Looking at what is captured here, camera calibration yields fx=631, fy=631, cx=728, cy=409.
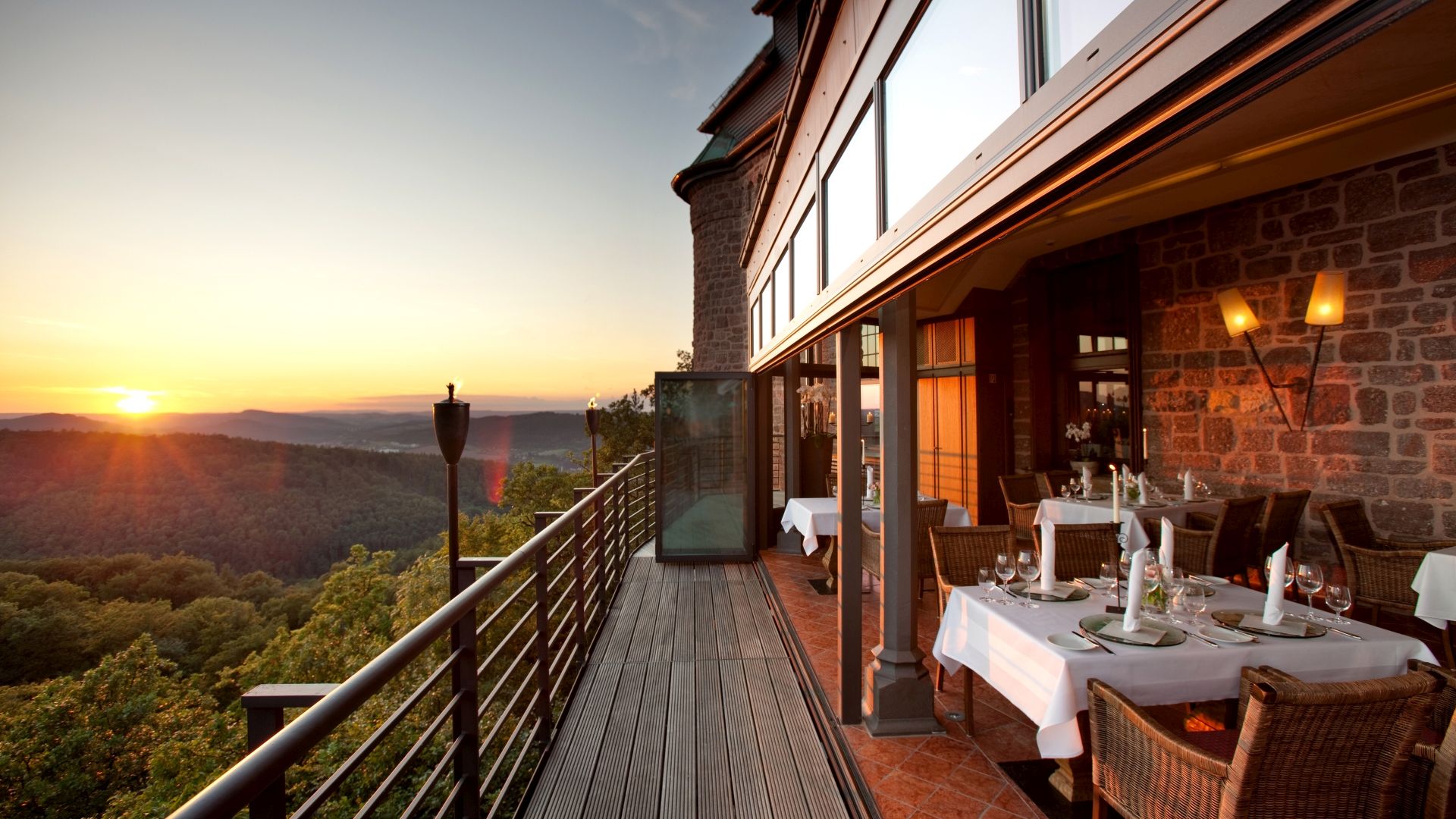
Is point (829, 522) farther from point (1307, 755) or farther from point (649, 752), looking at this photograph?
point (1307, 755)

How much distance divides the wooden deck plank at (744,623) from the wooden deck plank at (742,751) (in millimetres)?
325

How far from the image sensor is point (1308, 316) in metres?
4.59

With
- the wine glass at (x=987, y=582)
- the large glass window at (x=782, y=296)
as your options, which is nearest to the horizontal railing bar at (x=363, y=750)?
the wine glass at (x=987, y=582)

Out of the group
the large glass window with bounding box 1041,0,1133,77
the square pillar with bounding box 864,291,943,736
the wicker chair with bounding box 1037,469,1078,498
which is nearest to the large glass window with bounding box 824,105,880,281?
the square pillar with bounding box 864,291,943,736

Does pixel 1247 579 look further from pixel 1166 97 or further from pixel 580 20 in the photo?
pixel 580 20

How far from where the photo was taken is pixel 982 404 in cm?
746

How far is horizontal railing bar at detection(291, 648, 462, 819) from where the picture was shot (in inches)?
45.3

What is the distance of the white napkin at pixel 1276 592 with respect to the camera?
2.40m

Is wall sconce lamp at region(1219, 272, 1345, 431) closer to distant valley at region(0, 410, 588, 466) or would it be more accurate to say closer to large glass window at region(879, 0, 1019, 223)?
large glass window at region(879, 0, 1019, 223)

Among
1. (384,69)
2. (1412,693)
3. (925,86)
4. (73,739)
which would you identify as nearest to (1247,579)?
(1412,693)

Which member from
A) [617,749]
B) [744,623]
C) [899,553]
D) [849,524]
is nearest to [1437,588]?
[899,553]

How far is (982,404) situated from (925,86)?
20.4 feet

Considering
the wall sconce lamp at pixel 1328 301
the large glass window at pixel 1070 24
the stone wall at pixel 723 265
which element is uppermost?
the stone wall at pixel 723 265

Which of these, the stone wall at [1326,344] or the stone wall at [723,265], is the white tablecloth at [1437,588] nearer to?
the stone wall at [1326,344]
